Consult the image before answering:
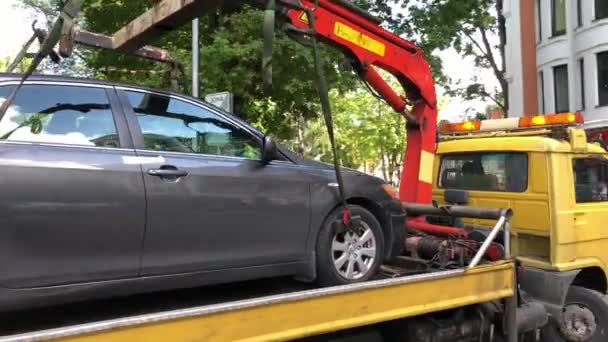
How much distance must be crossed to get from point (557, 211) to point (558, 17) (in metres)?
19.9

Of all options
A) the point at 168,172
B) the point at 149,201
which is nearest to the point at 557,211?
the point at 168,172

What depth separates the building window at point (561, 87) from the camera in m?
22.5

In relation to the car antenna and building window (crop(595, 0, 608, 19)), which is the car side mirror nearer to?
the car antenna

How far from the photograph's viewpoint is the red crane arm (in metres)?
5.06

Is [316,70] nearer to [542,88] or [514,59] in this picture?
[542,88]

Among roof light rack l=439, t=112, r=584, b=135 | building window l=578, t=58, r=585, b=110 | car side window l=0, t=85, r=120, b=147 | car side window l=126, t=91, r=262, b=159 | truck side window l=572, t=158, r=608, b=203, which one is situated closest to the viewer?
car side window l=0, t=85, r=120, b=147

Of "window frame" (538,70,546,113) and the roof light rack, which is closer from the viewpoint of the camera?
the roof light rack

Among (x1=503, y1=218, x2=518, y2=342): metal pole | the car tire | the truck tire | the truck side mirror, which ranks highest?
the truck side mirror

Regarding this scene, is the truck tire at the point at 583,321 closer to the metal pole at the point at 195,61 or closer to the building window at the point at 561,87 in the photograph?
the metal pole at the point at 195,61

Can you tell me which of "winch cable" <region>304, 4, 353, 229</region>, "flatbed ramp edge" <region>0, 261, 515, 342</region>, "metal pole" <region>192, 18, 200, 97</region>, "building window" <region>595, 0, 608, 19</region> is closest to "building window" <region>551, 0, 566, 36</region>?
"building window" <region>595, 0, 608, 19</region>

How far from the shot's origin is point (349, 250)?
4270mm

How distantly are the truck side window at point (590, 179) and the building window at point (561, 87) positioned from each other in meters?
17.7

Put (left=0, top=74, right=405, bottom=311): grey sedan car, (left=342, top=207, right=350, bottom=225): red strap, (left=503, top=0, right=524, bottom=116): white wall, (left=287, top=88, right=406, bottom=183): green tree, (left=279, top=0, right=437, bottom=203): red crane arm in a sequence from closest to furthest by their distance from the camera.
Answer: (left=0, top=74, right=405, bottom=311): grey sedan car
(left=342, top=207, right=350, bottom=225): red strap
(left=279, top=0, right=437, bottom=203): red crane arm
(left=503, top=0, right=524, bottom=116): white wall
(left=287, top=88, right=406, bottom=183): green tree

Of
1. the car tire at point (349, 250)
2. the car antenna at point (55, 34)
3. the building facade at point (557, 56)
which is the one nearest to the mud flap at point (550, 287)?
the car tire at point (349, 250)
